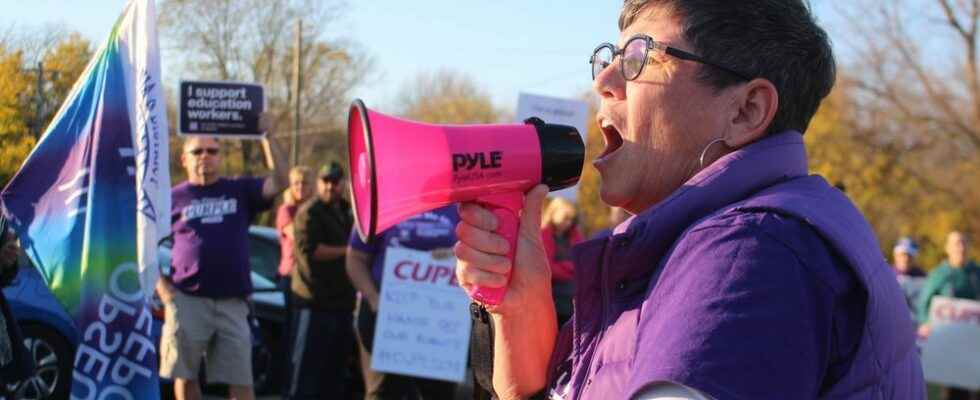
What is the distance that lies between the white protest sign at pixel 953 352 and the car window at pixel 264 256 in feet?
19.1

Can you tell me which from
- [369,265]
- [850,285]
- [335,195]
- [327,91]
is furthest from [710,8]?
[327,91]

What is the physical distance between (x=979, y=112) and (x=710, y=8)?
25300 millimetres

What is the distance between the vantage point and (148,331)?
3.15m

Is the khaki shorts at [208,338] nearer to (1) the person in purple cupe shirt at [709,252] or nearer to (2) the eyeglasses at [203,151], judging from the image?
(2) the eyeglasses at [203,151]

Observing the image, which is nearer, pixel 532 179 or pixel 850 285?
pixel 850 285

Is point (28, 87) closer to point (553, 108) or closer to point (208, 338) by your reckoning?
point (208, 338)

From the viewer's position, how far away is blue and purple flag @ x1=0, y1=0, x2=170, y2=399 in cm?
303

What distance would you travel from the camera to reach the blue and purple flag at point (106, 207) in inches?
119

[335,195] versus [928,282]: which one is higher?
[335,195]

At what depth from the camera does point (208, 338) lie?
5.98 metres

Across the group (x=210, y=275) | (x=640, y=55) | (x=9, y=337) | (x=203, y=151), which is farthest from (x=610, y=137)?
(x=203, y=151)

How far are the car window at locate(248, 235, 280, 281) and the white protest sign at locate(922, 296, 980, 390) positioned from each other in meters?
5.81

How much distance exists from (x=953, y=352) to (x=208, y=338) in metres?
6.68

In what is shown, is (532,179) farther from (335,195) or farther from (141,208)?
(335,195)
